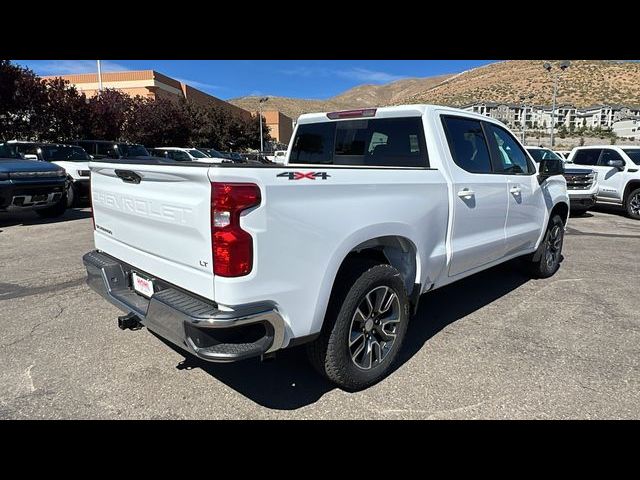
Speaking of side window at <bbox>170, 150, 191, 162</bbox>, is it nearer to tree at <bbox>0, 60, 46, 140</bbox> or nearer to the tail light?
tree at <bbox>0, 60, 46, 140</bbox>

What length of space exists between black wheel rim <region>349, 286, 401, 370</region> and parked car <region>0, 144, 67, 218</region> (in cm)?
825

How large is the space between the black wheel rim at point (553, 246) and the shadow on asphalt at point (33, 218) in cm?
961

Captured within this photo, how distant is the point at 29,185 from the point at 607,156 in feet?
47.2

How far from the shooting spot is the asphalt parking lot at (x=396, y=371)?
2.73 m

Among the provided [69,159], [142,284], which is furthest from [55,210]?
[142,284]

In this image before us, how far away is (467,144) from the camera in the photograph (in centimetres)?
388

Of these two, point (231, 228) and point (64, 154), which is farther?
point (64, 154)

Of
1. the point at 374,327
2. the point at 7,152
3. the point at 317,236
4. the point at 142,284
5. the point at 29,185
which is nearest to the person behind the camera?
the point at 317,236

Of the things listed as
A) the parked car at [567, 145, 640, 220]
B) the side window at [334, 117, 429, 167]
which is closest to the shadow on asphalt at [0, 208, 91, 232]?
the side window at [334, 117, 429, 167]

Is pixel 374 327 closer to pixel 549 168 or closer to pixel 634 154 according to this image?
pixel 549 168

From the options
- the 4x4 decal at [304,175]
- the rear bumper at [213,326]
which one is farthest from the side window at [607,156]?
the rear bumper at [213,326]
